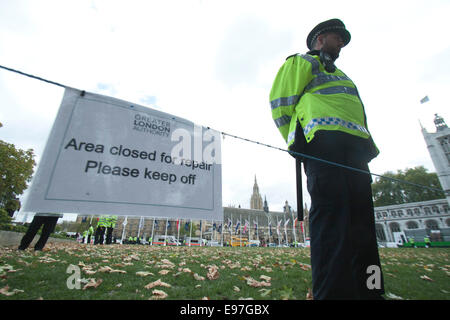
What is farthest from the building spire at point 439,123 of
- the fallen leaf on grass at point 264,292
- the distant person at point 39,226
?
the distant person at point 39,226

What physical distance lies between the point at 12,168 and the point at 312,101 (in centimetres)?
1935

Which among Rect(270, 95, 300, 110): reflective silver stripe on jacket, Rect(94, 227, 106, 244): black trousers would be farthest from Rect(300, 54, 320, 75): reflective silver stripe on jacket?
Rect(94, 227, 106, 244): black trousers

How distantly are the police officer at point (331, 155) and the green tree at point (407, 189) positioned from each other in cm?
7024

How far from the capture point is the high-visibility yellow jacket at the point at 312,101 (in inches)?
80.9

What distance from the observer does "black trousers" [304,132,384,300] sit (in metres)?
1.62

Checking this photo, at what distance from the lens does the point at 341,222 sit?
1.74 m

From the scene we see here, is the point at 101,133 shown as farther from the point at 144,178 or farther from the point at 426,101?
the point at 426,101

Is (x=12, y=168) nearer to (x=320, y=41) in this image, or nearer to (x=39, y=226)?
(x=39, y=226)

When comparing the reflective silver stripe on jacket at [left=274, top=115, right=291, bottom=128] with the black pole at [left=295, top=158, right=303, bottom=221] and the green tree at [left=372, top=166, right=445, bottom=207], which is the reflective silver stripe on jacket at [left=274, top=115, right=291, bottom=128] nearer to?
the black pole at [left=295, top=158, right=303, bottom=221]

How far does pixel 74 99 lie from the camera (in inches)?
90.0

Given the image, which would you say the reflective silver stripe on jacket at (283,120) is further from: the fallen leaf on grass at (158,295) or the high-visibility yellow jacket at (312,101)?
the fallen leaf on grass at (158,295)
